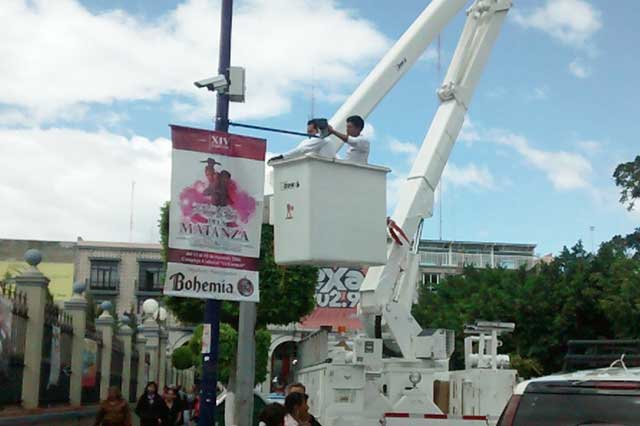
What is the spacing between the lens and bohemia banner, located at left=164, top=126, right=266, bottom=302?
9.14 metres

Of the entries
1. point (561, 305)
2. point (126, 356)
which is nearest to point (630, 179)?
point (561, 305)

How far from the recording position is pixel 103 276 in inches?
2808

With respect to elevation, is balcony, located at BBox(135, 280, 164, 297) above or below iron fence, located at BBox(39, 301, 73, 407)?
above

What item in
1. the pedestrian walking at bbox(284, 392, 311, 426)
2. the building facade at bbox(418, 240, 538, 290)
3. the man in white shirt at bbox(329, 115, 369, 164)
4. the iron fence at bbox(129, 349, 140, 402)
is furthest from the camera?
the building facade at bbox(418, 240, 538, 290)

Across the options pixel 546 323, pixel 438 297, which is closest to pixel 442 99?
pixel 546 323

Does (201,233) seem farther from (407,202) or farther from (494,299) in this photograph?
(494,299)

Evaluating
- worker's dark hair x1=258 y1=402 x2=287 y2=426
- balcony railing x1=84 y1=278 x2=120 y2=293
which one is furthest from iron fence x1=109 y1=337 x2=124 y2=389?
balcony railing x1=84 y1=278 x2=120 y2=293

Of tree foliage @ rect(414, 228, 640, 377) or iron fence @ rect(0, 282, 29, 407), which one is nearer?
iron fence @ rect(0, 282, 29, 407)

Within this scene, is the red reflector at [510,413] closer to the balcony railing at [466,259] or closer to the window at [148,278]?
the window at [148,278]

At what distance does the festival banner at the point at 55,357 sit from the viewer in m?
15.9

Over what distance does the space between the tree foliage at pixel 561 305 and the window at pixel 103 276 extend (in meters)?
39.4

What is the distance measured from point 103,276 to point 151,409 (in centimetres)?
5811

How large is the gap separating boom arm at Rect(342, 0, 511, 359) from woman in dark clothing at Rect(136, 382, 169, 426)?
402 centimetres

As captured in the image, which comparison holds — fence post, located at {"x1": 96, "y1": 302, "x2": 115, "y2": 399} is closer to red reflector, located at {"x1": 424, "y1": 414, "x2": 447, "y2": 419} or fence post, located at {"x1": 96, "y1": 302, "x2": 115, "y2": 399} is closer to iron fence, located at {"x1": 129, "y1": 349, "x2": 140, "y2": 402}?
iron fence, located at {"x1": 129, "y1": 349, "x2": 140, "y2": 402}
